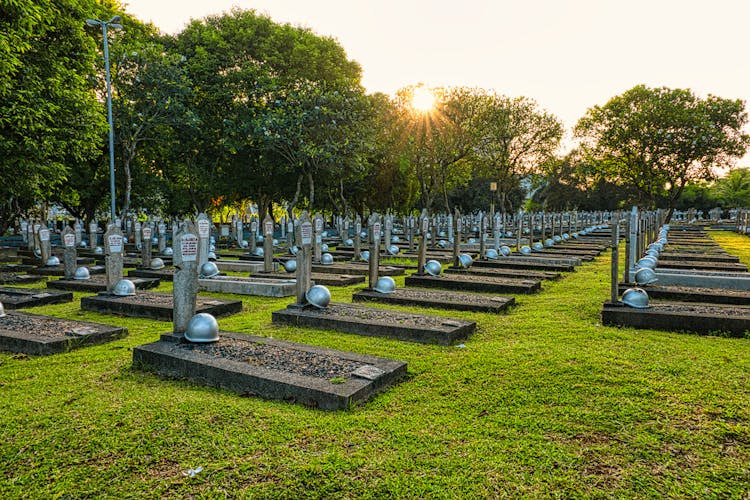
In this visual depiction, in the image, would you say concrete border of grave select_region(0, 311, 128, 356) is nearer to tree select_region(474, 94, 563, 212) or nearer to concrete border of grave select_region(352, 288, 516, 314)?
concrete border of grave select_region(352, 288, 516, 314)

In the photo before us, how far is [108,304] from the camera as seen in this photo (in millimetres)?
8602

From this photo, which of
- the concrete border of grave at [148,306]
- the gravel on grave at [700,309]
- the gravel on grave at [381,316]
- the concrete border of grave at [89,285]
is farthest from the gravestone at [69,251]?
the gravel on grave at [700,309]

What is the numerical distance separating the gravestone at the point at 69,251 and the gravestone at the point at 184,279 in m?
7.22

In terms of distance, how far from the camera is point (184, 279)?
612 cm

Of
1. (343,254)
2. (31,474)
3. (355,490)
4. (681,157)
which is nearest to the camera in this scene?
(355,490)

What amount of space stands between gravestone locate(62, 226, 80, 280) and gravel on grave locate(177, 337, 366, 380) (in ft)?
26.3

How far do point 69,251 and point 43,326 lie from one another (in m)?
5.90

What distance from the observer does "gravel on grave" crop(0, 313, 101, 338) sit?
21.1ft

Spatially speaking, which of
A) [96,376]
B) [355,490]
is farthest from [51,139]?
[355,490]

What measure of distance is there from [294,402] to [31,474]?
6.28 ft

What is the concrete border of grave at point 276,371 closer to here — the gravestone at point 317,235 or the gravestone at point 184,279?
the gravestone at point 184,279

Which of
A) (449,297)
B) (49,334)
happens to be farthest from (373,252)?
(49,334)

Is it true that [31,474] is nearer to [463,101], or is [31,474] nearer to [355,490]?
[355,490]

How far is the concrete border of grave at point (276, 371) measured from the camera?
14.1 ft
